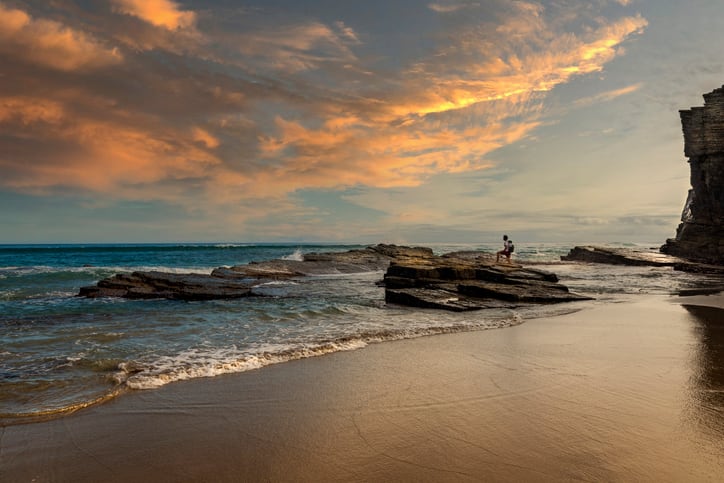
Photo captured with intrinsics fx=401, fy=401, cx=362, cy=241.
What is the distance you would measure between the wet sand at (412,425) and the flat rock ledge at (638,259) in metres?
34.4

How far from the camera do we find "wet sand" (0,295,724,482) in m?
3.94

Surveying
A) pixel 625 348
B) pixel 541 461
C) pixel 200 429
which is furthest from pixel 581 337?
pixel 200 429

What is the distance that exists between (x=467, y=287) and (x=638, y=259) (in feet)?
108

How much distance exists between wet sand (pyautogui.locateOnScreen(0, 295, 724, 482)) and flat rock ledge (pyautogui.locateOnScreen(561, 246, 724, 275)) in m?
34.4

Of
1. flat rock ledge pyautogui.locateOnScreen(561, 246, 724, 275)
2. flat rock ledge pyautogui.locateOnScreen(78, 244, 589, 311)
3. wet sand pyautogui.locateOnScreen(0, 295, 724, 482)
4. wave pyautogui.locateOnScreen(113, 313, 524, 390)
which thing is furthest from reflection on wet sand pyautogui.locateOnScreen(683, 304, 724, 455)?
flat rock ledge pyautogui.locateOnScreen(561, 246, 724, 275)

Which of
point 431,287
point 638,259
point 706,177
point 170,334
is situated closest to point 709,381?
point 170,334

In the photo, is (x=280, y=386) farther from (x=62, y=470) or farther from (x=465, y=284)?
(x=465, y=284)

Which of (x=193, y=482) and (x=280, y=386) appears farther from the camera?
(x=280, y=386)

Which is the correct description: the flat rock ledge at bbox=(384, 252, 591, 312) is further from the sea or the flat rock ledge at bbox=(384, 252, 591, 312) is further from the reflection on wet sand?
the reflection on wet sand

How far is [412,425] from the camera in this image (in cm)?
495

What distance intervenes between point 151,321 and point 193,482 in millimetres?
10722

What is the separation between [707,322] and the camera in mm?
12016

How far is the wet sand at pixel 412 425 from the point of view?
394 centimetres

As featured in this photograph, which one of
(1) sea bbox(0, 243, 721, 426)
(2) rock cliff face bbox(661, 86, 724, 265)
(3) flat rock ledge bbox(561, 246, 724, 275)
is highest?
(2) rock cliff face bbox(661, 86, 724, 265)
